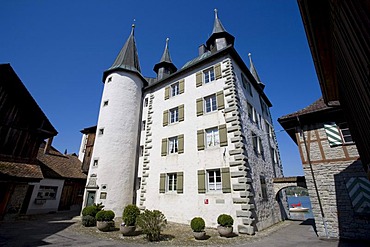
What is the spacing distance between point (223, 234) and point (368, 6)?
30.4ft

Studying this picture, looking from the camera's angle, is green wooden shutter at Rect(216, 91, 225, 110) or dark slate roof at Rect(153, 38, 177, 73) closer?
green wooden shutter at Rect(216, 91, 225, 110)

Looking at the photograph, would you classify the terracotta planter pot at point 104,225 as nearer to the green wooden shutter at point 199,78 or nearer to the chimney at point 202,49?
the green wooden shutter at point 199,78

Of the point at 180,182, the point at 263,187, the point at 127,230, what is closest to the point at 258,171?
the point at 263,187

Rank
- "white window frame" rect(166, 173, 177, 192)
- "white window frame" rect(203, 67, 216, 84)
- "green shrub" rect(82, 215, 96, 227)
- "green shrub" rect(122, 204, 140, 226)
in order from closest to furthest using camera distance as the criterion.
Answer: "green shrub" rect(122, 204, 140, 226), "green shrub" rect(82, 215, 96, 227), "white window frame" rect(166, 173, 177, 192), "white window frame" rect(203, 67, 216, 84)

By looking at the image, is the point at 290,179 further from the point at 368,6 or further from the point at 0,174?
the point at 0,174

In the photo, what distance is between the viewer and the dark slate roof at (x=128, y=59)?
1881 cm

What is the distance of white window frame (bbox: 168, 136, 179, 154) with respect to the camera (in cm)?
1357

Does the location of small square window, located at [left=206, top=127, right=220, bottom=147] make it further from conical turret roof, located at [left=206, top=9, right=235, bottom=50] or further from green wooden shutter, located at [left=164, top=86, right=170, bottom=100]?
conical turret roof, located at [left=206, top=9, right=235, bottom=50]

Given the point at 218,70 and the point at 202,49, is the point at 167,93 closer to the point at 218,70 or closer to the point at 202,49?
the point at 218,70

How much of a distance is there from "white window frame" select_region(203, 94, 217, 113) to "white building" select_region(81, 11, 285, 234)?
0.12 feet

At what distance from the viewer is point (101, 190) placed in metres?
14.2

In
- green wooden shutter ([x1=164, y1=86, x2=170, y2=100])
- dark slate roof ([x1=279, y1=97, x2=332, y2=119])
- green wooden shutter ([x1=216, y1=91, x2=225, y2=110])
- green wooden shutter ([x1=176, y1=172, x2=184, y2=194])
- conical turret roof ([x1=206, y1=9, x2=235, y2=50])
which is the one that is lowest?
green wooden shutter ([x1=176, y1=172, x2=184, y2=194])

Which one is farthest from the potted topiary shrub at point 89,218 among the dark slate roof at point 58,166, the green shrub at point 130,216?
the dark slate roof at point 58,166

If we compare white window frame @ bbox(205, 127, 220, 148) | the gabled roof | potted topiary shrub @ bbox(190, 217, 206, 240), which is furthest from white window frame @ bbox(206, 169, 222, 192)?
the gabled roof
